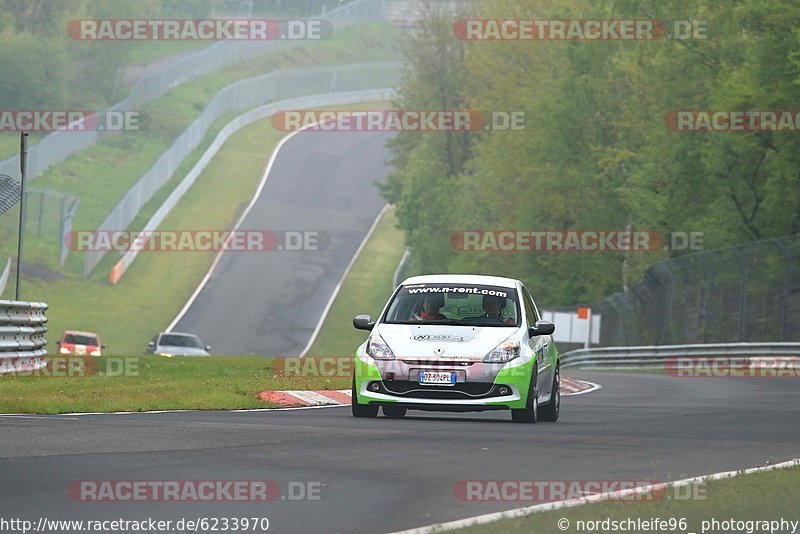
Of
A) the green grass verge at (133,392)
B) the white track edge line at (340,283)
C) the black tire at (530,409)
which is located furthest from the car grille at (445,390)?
the white track edge line at (340,283)

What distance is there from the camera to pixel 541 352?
725 inches

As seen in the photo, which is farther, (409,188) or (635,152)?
(409,188)

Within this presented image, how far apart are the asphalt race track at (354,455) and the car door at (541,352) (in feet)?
1.82

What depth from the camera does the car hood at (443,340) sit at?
685 inches

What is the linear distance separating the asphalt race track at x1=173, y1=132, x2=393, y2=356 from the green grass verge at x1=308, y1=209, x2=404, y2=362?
27.0 inches

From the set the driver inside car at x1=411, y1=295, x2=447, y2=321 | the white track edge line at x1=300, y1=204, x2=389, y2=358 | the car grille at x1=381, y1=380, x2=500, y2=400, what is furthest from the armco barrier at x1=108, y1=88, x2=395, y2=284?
the car grille at x1=381, y1=380, x2=500, y2=400

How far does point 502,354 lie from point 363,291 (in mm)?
59248

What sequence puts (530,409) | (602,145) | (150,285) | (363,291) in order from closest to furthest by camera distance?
(530,409) < (602,145) < (150,285) < (363,291)

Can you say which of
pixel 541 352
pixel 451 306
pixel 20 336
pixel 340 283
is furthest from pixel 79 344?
pixel 340 283

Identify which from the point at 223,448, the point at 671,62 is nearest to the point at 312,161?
the point at 671,62

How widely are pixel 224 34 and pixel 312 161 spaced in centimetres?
3593

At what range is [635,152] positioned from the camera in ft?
213

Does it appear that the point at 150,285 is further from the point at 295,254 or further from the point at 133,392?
the point at 133,392

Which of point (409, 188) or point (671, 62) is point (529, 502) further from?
point (409, 188)
